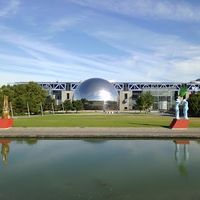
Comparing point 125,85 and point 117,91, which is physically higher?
point 125,85

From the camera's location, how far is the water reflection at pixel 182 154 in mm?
17000

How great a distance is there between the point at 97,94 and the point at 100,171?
118 meters

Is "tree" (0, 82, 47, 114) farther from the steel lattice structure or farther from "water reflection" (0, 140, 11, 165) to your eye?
the steel lattice structure

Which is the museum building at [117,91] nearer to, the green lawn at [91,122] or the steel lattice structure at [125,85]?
the steel lattice structure at [125,85]

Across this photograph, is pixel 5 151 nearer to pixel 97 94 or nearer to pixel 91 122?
pixel 91 122

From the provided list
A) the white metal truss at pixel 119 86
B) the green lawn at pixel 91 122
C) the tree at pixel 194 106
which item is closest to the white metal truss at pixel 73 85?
the white metal truss at pixel 119 86

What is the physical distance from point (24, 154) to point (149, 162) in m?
7.58

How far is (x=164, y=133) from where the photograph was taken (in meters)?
29.5

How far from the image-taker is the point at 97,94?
134 meters

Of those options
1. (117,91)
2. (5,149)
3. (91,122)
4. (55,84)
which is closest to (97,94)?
(117,91)

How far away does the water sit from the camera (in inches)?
494

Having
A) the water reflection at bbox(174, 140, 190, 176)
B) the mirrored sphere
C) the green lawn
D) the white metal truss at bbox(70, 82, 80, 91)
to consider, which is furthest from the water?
the white metal truss at bbox(70, 82, 80, 91)

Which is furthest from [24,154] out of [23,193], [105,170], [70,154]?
[23,193]

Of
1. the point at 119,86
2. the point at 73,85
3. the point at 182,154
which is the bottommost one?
the point at 182,154
